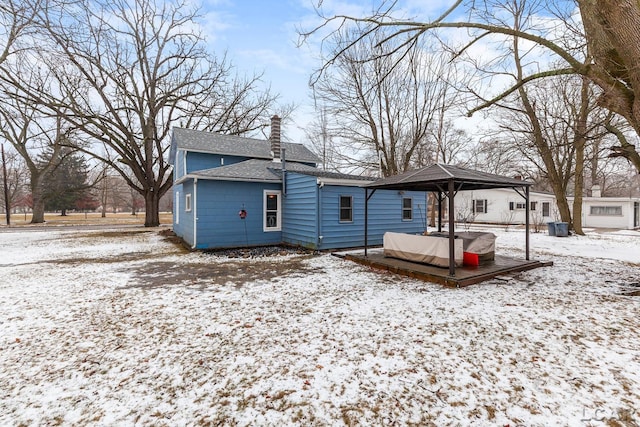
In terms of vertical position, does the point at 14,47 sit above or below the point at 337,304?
above

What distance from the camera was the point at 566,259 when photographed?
880cm

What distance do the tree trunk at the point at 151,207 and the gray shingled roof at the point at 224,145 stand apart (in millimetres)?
5577

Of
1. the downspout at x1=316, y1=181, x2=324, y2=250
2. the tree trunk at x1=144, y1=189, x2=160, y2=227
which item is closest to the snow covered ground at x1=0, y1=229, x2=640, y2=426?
the downspout at x1=316, y1=181, x2=324, y2=250

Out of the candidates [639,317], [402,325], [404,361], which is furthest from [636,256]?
[404,361]

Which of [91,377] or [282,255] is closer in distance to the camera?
[91,377]

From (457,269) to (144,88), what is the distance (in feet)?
77.7

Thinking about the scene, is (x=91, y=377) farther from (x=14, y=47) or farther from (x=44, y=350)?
(x=14, y=47)

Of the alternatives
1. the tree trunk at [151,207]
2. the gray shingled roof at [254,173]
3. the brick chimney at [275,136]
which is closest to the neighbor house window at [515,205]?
the gray shingled roof at [254,173]

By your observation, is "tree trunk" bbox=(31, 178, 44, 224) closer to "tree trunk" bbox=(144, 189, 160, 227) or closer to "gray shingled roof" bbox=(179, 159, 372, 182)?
"tree trunk" bbox=(144, 189, 160, 227)

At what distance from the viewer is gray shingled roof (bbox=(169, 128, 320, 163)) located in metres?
14.3

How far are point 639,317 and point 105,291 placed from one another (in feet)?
29.8

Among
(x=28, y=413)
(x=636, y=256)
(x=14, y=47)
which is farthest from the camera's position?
(x=14, y=47)

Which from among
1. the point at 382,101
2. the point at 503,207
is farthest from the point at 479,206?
the point at 382,101

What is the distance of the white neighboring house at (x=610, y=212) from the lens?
68.3 ft
